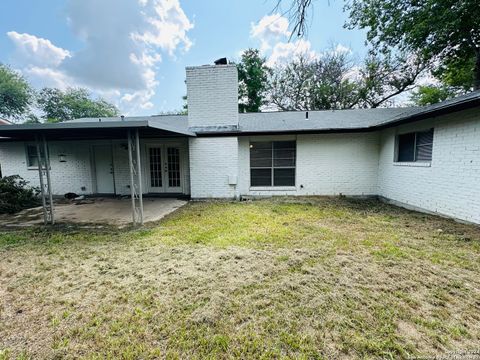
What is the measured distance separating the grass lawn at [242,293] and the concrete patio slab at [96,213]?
110cm

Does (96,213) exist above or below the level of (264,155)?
below

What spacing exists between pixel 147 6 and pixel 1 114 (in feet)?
91.2

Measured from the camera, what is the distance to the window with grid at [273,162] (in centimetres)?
800

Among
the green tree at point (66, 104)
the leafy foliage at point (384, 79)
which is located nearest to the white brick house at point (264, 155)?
the leafy foliage at point (384, 79)

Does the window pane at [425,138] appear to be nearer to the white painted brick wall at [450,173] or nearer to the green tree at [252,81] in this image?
the white painted brick wall at [450,173]

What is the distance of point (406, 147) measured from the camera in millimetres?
6383

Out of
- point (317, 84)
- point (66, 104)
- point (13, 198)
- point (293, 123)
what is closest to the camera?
point (13, 198)

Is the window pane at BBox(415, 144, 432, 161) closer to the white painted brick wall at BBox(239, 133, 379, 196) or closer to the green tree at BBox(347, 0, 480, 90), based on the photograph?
the white painted brick wall at BBox(239, 133, 379, 196)

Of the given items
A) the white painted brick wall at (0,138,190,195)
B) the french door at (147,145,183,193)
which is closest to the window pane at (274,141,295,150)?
the french door at (147,145,183,193)

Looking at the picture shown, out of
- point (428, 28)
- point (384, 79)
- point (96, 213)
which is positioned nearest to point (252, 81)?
point (384, 79)

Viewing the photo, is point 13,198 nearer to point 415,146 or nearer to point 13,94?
point 415,146

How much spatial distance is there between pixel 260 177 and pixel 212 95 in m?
3.45

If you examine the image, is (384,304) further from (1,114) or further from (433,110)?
(1,114)

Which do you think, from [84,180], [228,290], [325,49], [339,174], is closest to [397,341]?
[228,290]
